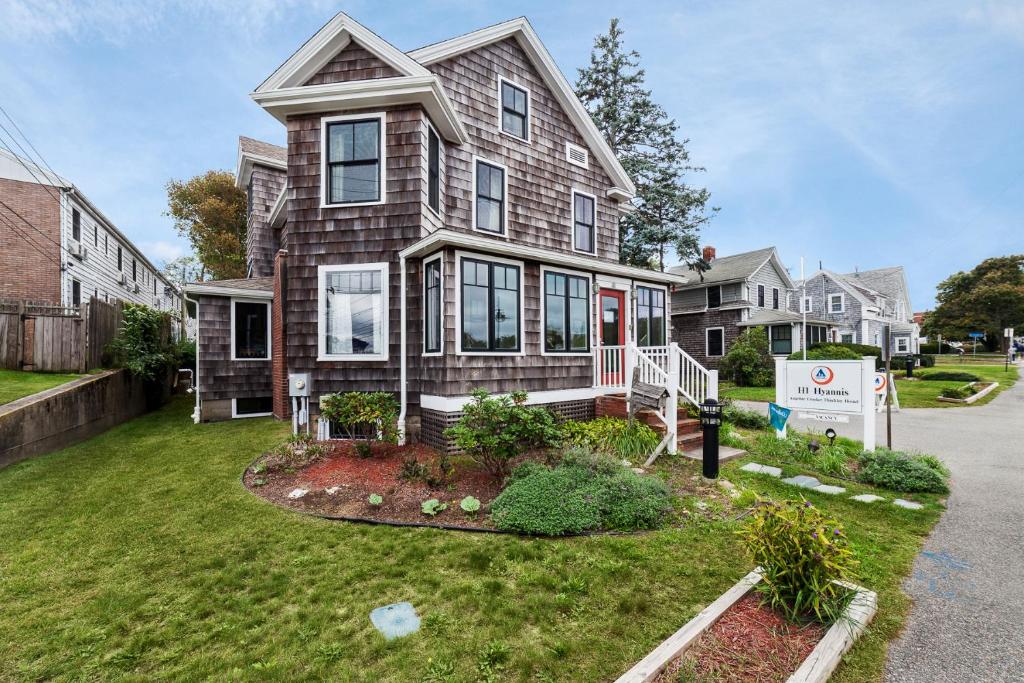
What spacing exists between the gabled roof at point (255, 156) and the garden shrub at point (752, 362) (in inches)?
770

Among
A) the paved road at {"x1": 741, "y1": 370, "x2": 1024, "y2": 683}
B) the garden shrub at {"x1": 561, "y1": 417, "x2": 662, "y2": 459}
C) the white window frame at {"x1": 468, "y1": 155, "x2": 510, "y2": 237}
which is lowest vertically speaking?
the paved road at {"x1": 741, "y1": 370, "x2": 1024, "y2": 683}

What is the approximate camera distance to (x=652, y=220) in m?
22.0

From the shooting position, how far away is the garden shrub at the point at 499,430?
5.53 m

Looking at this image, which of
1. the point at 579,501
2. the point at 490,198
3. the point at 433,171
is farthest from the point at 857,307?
the point at 579,501

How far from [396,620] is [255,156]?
46.9ft

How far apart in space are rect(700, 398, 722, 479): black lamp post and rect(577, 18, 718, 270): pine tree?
16.8 meters

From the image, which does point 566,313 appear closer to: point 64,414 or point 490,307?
point 490,307

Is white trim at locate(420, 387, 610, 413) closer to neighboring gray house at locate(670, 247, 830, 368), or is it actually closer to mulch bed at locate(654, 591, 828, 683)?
mulch bed at locate(654, 591, 828, 683)

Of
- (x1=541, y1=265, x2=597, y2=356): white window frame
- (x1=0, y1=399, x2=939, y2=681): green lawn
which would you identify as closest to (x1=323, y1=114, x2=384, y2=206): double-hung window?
(x1=541, y1=265, x2=597, y2=356): white window frame

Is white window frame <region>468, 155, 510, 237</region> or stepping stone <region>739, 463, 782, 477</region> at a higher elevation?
white window frame <region>468, 155, 510, 237</region>

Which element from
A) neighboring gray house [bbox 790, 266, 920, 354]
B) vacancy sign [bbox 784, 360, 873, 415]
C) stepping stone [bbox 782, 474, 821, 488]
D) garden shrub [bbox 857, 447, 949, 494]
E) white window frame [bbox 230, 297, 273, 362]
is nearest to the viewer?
garden shrub [bbox 857, 447, 949, 494]

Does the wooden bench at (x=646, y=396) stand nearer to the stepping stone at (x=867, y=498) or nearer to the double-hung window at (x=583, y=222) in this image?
the stepping stone at (x=867, y=498)

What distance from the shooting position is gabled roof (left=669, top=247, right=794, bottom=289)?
2356cm

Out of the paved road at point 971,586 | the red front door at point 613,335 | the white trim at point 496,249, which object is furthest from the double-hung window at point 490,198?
the paved road at point 971,586
